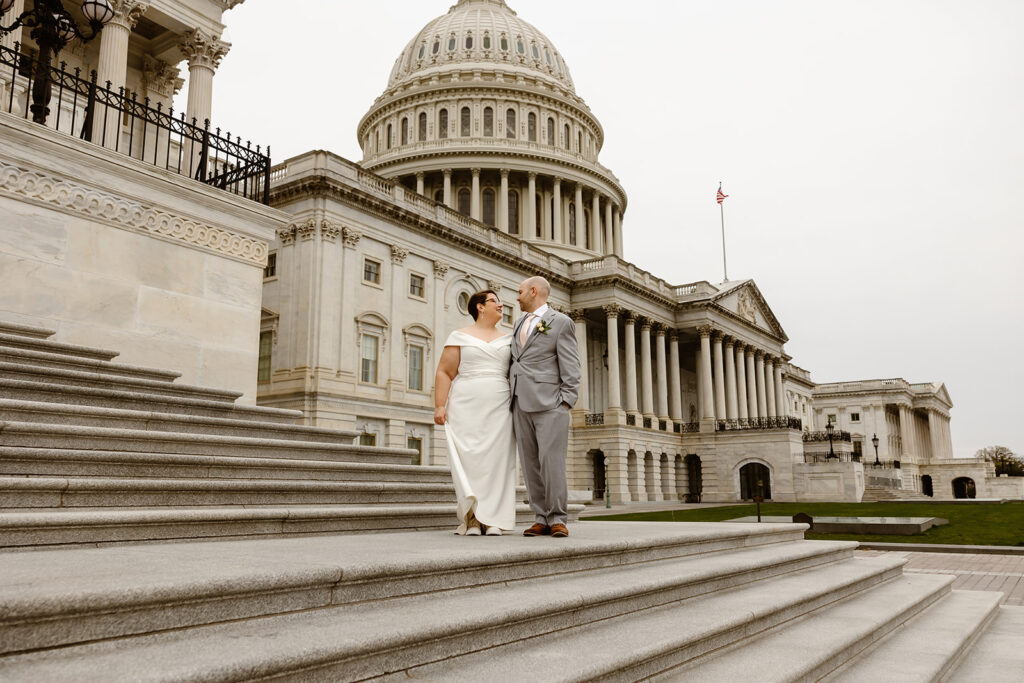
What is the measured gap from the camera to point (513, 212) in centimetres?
6656

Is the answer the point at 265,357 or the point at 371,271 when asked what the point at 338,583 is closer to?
the point at 265,357

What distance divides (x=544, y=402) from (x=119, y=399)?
16.3ft

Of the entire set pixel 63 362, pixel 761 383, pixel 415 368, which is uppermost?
pixel 761 383

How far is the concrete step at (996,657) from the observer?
18.4ft

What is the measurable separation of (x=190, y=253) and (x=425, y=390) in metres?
27.8

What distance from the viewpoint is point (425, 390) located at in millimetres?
39844

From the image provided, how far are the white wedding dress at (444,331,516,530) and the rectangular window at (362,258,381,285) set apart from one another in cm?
3114

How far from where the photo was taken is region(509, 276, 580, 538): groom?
6.80 meters

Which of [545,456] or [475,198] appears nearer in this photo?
[545,456]

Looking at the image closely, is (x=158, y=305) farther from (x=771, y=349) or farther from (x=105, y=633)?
(x=771, y=349)

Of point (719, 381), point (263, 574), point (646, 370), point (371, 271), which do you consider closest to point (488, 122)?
point (646, 370)

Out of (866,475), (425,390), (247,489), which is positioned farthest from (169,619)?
(866,475)

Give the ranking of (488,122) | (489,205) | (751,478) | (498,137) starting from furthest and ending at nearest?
(488,122), (498,137), (489,205), (751,478)

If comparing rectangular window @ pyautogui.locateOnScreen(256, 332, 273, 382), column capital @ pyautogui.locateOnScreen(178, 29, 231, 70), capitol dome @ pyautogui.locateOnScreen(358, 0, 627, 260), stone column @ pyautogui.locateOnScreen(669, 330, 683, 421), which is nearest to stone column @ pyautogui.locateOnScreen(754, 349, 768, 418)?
stone column @ pyautogui.locateOnScreen(669, 330, 683, 421)
